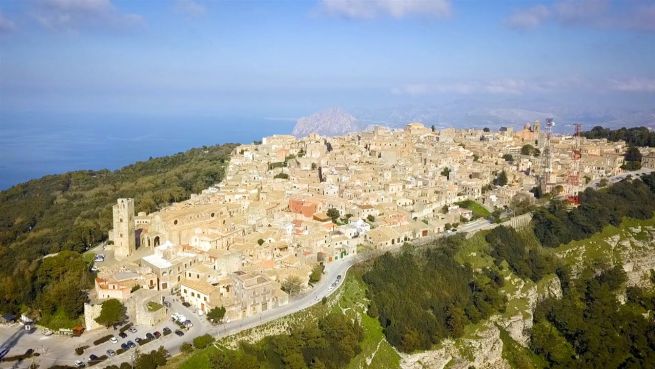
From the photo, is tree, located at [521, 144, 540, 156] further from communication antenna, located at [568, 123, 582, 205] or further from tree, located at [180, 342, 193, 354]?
tree, located at [180, 342, 193, 354]

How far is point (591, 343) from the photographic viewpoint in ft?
96.9

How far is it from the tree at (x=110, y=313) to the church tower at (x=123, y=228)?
7041 millimetres

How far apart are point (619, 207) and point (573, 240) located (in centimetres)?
605

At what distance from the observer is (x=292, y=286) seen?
2669 centimetres

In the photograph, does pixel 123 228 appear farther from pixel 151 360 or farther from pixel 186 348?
pixel 151 360

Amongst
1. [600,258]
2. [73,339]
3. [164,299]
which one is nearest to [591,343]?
[600,258]

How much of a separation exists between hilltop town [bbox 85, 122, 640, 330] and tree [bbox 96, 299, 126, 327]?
73cm

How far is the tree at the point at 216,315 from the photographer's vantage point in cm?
2356

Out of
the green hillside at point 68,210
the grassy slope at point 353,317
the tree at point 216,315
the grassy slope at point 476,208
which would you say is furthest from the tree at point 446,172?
the tree at point 216,315

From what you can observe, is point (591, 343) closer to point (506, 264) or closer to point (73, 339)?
point (506, 264)

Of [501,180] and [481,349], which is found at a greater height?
[501,180]

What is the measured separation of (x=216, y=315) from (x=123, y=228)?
10.1 metres

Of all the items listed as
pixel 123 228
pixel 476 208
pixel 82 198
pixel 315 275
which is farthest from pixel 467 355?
pixel 82 198

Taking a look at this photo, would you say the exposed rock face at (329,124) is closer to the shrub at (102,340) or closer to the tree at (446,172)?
the tree at (446,172)
